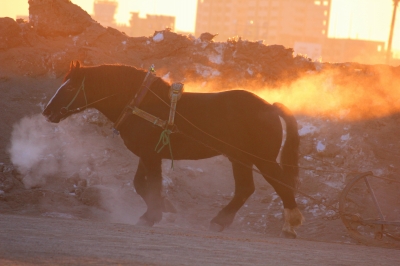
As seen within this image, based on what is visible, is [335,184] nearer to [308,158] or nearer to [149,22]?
[308,158]

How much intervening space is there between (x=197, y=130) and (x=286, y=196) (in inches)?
56.0

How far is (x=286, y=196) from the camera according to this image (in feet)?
26.8

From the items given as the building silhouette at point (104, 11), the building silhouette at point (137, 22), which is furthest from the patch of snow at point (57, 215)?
the building silhouette at point (104, 11)

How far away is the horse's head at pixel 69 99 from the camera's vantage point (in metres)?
8.43

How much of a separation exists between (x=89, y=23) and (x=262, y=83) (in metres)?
4.76

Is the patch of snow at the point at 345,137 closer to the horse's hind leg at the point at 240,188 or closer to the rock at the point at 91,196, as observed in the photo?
the rock at the point at 91,196

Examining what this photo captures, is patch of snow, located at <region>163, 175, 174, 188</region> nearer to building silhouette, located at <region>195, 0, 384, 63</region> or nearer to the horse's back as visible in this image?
the horse's back

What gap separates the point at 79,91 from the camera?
8453 mm

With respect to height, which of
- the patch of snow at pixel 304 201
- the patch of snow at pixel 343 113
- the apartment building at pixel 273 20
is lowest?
the patch of snow at pixel 304 201

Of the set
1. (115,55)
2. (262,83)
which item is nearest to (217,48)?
(262,83)

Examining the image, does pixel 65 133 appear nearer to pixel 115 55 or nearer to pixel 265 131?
pixel 115 55

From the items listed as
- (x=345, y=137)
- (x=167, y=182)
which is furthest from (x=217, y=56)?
(x=167, y=182)

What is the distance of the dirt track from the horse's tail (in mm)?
1064

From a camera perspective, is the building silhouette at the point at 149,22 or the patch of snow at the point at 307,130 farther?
the building silhouette at the point at 149,22
